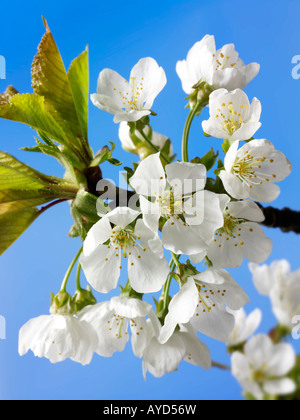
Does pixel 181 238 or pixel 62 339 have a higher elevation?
pixel 181 238

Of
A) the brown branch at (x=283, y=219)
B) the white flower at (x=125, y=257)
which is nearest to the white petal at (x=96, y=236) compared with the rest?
the white flower at (x=125, y=257)

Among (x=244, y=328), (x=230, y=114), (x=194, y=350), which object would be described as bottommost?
(x=244, y=328)

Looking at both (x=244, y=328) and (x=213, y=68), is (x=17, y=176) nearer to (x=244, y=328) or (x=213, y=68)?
(x=213, y=68)

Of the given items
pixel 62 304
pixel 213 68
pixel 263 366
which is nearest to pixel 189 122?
pixel 213 68

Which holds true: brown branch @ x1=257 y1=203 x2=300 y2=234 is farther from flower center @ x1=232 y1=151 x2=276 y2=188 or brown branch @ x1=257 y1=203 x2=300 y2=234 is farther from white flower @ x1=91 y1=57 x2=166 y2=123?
white flower @ x1=91 y1=57 x2=166 y2=123

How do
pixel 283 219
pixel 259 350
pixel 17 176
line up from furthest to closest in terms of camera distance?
pixel 259 350 < pixel 283 219 < pixel 17 176

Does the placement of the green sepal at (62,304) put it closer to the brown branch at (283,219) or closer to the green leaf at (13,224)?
the green leaf at (13,224)
